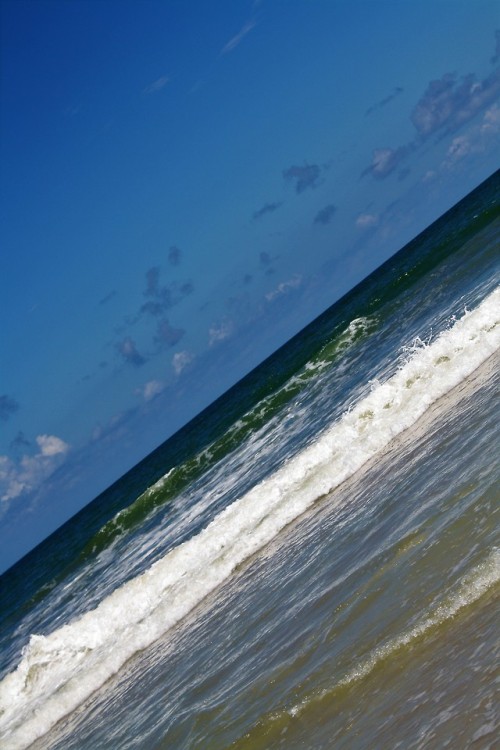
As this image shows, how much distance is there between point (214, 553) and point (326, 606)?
5886 millimetres

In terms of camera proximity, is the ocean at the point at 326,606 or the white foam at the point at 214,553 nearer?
the ocean at the point at 326,606

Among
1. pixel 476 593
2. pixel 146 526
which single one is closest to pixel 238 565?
pixel 476 593

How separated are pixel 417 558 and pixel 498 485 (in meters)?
0.97

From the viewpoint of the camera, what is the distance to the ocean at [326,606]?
488cm

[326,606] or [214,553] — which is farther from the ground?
[214,553]

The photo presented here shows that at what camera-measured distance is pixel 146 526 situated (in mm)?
24891


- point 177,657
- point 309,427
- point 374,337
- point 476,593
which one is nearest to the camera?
point 476,593

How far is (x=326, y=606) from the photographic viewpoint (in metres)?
6.88

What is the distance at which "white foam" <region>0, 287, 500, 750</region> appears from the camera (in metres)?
10.8

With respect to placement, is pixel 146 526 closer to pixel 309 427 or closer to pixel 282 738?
pixel 309 427

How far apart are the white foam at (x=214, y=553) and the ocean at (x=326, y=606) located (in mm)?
40

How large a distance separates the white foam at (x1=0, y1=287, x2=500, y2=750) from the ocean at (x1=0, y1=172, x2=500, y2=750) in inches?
1.6

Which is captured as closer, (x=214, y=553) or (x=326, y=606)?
(x=326, y=606)

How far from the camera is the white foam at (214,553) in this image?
10.8m
